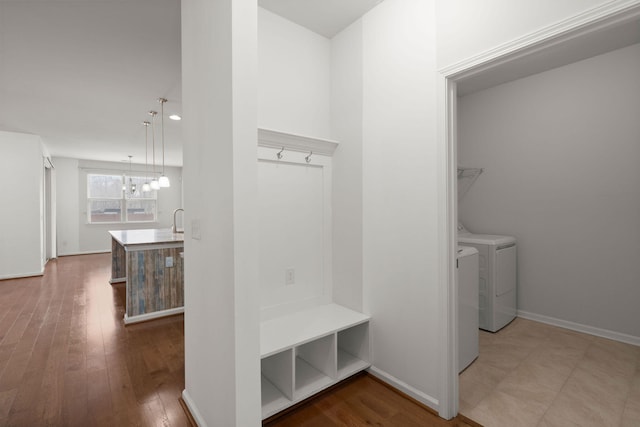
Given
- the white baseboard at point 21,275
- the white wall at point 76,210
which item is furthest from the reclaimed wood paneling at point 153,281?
the white wall at point 76,210

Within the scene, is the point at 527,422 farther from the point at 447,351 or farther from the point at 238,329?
the point at 238,329

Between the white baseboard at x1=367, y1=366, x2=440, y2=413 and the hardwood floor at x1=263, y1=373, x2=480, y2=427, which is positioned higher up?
the white baseboard at x1=367, y1=366, x2=440, y2=413

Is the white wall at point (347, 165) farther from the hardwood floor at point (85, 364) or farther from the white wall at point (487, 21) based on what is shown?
the hardwood floor at point (85, 364)

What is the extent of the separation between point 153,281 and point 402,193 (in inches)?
119

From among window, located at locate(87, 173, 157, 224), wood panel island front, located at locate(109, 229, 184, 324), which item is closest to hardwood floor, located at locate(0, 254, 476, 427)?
wood panel island front, located at locate(109, 229, 184, 324)

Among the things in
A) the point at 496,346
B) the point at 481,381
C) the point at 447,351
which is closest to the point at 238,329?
the point at 447,351

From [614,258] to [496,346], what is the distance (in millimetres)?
1383

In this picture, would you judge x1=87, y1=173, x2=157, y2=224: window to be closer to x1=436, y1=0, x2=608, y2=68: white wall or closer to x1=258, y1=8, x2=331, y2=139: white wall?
x1=258, y1=8, x2=331, y2=139: white wall

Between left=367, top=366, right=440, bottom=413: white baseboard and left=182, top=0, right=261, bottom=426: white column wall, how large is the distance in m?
1.05

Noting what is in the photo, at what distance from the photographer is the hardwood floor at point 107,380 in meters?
1.78

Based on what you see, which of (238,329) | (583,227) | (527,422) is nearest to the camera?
(238,329)

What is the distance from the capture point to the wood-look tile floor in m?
1.78

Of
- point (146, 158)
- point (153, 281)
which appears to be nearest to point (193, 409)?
point (153, 281)

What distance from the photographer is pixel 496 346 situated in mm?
2670
